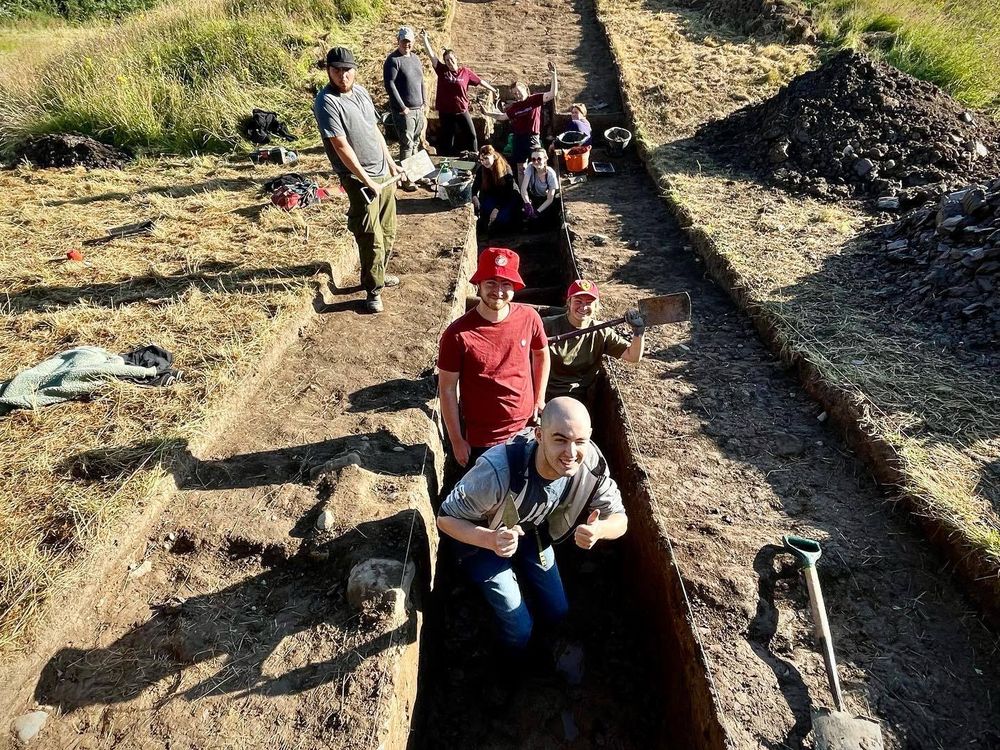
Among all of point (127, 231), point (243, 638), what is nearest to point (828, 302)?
point (243, 638)

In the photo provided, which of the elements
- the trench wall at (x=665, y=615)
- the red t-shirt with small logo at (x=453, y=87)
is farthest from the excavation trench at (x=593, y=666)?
the red t-shirt with small logo at (x=453, y=87)

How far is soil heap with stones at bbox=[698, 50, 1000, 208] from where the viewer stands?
698 cm

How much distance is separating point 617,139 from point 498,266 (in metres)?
7.11

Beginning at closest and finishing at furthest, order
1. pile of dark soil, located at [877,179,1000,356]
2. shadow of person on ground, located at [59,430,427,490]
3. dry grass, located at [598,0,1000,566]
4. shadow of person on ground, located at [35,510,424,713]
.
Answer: shadow of person on ground, located at [35,510,424,713] → dry grass, located at [598,0,1000,566] → shadow of person on ground, located at [59,430,427,490] → pile of dark soil, located at [877,179,1000,356]

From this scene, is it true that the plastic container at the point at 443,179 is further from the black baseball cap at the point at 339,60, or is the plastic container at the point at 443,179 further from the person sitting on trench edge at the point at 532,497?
the person sitting on trench edge at the point at 532,497

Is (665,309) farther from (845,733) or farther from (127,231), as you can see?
(127,231)

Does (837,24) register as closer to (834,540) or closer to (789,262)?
(789,262)

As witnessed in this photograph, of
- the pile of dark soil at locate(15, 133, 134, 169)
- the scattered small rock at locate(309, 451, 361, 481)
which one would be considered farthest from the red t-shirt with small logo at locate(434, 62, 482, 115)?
the scattered small rock at locate(309, 451, 361, 481)

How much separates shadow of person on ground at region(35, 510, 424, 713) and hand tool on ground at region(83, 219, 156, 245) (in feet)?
16.0

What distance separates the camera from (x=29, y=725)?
2621 mm

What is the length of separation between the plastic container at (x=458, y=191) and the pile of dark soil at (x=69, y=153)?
16.8 feet

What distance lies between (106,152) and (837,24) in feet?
44.2

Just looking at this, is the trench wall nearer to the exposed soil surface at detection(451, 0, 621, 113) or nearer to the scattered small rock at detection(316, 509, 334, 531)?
the scattered small rock at detection(316, 509, 334, 531)

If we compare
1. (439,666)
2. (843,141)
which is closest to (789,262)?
(843,141)
